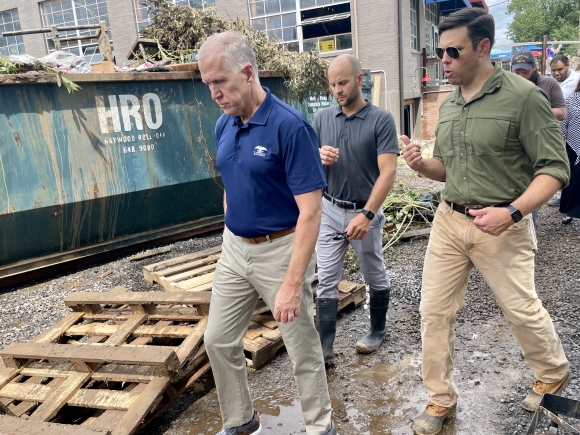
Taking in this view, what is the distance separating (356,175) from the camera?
3.06 m

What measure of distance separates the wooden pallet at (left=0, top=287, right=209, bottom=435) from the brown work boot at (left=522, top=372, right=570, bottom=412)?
1.87 metres

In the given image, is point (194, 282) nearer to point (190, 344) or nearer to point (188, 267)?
point (188, 267)

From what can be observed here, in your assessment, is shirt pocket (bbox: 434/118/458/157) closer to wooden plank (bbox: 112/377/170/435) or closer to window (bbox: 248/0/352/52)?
wooden plank (bbox: 112/377/170/435)

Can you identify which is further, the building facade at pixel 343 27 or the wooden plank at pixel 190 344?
the building facade at pixel 343 27

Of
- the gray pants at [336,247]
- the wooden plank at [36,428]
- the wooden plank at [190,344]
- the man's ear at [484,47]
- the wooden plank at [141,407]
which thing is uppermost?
the man's ear at [484,47]

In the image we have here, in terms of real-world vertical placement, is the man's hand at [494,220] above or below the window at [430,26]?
below

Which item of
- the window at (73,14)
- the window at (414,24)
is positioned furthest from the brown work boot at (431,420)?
the window at (73,14)

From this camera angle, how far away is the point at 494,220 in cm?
206

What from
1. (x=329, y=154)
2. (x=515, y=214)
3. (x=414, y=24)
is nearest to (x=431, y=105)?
(x=414, y=24)

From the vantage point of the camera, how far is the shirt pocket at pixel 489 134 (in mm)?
2174

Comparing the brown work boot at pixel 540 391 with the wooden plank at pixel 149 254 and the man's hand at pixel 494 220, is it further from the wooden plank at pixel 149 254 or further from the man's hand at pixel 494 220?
the wooden plank at pixel 149 254

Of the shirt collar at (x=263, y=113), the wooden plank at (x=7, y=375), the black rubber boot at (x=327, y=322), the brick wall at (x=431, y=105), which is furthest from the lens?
the brick wall at (x=431, y=105)

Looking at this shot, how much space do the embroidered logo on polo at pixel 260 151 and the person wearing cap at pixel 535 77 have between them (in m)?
3.55

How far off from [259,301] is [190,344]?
834 millimetres
